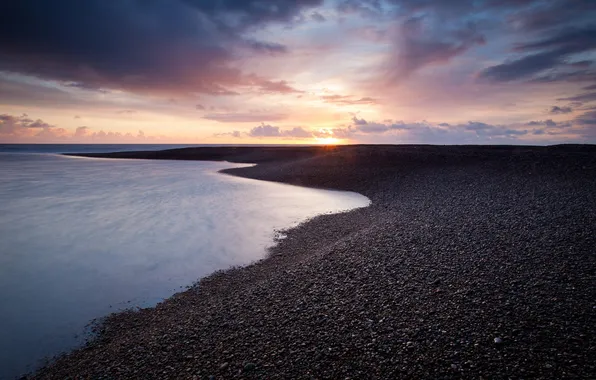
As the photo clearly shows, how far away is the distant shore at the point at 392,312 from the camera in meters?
5.82

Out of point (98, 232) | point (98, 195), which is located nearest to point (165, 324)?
point (98, 232)

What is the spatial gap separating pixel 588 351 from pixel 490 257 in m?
4.48

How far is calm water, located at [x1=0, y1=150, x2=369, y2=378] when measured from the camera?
9.41m

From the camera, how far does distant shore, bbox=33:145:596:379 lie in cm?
582

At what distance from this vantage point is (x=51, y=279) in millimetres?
12312

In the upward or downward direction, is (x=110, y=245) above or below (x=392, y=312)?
below

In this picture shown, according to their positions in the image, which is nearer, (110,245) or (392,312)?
(392,312)

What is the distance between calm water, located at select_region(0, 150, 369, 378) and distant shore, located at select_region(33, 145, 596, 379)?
4.51ft

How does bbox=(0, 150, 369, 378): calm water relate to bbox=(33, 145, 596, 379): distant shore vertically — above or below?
below

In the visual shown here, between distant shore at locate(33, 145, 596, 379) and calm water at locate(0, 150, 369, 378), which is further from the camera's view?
calm water at locate(0, 150, 369, 378)

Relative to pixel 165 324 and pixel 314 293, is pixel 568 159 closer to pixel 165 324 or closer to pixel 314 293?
pixel 314 293

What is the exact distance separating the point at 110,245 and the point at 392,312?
15227mm

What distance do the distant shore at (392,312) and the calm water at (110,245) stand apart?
1.37 meters

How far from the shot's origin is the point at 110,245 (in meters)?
16.3
